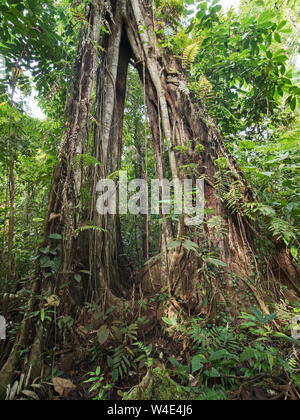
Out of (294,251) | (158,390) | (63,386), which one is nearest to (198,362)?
(158,390)

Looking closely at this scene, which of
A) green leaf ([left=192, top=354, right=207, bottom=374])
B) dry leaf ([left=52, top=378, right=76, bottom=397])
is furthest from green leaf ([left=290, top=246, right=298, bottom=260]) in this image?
dry leaf ([left=52, top=378, right=76, bottom=397])

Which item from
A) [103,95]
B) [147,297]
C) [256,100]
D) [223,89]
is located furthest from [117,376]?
[223,89]

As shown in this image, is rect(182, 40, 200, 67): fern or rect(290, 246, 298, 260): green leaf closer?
rect(290, 246, 298, 260): green leaf

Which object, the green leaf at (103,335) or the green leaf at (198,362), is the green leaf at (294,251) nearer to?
the green leaf at (198,362)

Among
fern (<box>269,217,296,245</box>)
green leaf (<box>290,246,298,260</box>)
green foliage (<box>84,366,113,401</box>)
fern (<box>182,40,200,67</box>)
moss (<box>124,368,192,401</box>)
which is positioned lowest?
green foliage (<box>84,366,113,401</box>)

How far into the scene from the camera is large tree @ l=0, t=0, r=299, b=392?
1653 millimetres

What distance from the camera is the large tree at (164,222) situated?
165cm

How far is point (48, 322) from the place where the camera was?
144 cm

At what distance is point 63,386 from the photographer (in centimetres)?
123

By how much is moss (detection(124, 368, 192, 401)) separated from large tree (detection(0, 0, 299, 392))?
0.57 m

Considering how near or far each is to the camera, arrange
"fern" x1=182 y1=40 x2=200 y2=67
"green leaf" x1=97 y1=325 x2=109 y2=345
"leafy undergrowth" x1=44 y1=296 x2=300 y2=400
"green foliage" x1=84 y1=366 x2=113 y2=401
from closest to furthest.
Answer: "leafy undergrowth" x1=44 y1=296 x2=300 y2=400 → "green foliage" x1=84 y1=366 x2=113 y2=401 → "green leaf" x1=97 y1=325 x2=109 y2=345 → "fern" x1=182 y1=40 x2=200 y2=67

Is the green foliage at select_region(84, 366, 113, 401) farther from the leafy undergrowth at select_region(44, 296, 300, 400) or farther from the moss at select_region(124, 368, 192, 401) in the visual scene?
the moss at select_region(124, 368, 192, 401)

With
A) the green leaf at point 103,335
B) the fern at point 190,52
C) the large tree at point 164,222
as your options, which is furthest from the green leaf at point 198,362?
the fern at point 190,52

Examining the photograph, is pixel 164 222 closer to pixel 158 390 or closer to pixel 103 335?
pixel 103 335
